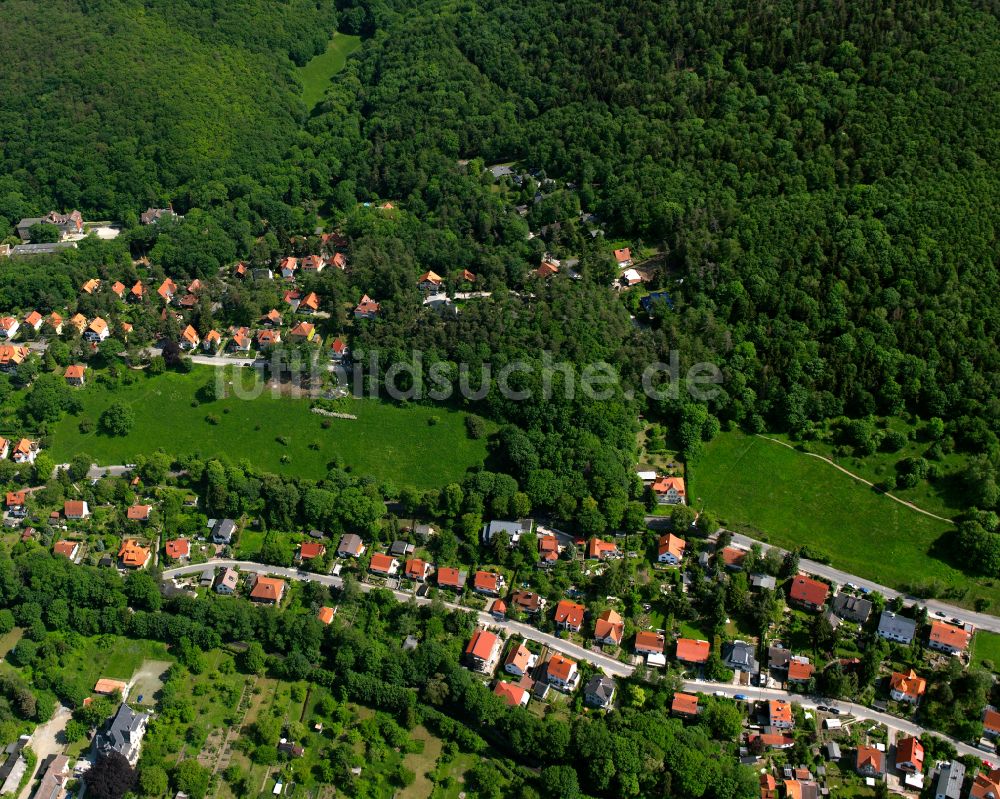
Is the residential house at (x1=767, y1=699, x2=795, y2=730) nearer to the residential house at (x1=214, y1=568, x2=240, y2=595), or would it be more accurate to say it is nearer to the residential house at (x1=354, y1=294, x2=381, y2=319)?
the residential house at (x1=214, y1=568, x2=240, y2=595)

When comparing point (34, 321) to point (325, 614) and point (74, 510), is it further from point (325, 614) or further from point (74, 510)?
point (325, 614)

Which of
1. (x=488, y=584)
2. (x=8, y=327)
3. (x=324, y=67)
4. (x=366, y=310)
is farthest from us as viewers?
(x=324, y=67)

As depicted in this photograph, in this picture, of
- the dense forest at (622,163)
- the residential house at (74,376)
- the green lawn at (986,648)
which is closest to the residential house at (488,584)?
the dense forest at (622,163)

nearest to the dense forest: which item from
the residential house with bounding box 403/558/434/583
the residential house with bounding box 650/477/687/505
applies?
the residential house with bounding box 650/477/687/505

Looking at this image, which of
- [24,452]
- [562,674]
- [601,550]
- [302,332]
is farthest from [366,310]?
[562,674]

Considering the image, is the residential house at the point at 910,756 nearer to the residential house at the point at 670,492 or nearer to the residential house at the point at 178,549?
the residential house at the point at 670,492
